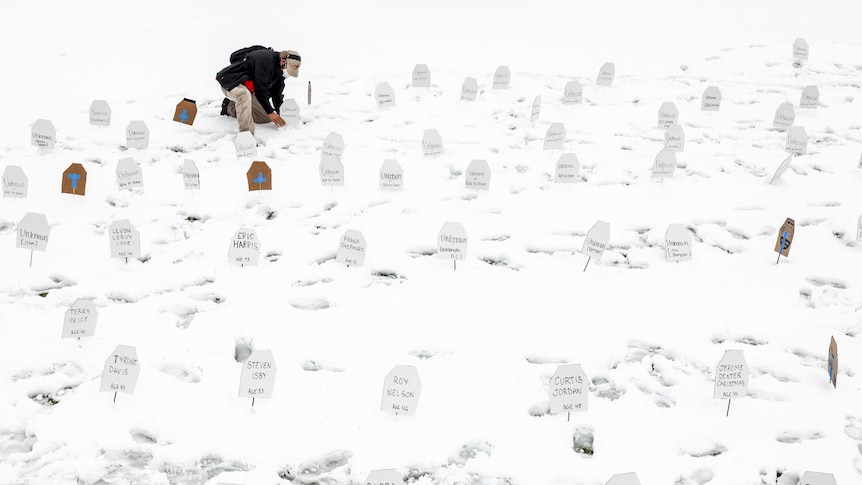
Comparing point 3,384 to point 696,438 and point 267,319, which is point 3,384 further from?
point 696,438

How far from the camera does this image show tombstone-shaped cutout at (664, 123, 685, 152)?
591 centimetres

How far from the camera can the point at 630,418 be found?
339 centimetres

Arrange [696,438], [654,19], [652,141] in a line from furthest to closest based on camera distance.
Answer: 1. [654,19]
2. [652,141]
3. [696,438]

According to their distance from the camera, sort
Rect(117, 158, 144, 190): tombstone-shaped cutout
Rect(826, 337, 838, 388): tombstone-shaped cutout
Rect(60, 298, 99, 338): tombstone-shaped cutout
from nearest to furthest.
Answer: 1. Rect(826, 337, 838, 388): tombstone-shaped cutout
2. Rect(60, 298, 99, 338): tombstone-shaped cutout
3. Rect(117, 158, 144, 190): tombstone-shaped cutout

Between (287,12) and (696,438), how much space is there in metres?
8.85

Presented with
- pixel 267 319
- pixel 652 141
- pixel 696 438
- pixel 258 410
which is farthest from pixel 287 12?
pixel 696 438

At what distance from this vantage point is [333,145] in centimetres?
592

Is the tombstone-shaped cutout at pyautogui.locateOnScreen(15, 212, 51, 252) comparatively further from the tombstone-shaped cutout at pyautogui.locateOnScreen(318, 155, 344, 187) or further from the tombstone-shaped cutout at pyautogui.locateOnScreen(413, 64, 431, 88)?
the tombstone-shaped cutout at pyautogui.locateOnScreen(413, 64, 431, 88)

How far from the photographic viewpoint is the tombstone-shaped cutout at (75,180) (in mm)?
5023

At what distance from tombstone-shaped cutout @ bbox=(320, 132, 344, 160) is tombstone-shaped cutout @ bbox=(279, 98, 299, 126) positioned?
724 mm

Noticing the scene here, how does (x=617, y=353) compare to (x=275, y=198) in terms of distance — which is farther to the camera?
(x=275, y=198)

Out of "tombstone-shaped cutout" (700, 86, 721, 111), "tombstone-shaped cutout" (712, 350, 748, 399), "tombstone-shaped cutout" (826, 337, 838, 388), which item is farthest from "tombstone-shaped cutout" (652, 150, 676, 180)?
"tombstone-shaped cutout" (712, 350, 748, 399)

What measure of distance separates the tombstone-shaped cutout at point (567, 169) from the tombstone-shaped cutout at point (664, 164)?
0.62 m

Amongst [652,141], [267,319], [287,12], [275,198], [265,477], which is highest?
[287,12]
